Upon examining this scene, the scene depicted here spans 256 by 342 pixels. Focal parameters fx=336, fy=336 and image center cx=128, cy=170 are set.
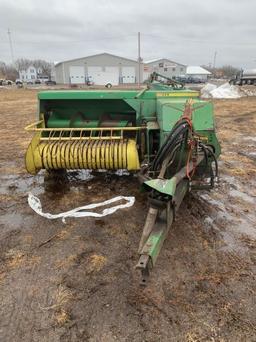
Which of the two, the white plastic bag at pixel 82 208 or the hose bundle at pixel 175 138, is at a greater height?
the hose bundle at pixel 175 138

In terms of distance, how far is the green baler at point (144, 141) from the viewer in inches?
105

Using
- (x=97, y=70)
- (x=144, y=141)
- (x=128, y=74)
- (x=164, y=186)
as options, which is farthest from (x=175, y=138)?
(x=128, y=74)

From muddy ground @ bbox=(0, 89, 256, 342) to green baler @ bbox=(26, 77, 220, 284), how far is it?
0.47 metres

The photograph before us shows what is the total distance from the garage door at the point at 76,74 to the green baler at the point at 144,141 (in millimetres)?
54957

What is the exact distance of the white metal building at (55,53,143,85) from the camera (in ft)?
189

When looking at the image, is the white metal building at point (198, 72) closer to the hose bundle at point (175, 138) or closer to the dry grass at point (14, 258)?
the hose bundle at point (175, 138)

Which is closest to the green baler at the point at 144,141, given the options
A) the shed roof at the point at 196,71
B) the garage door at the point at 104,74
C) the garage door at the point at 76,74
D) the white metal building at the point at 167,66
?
the garage door at the point at 104,74

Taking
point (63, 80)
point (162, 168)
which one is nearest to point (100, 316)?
point (162, 168)

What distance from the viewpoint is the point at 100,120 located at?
485cm

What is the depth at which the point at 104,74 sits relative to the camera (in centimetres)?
5753

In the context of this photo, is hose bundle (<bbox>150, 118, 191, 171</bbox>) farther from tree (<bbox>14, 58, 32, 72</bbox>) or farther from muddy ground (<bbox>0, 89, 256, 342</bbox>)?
tree (<bbox>14, 58, 32, 72</bbox>)

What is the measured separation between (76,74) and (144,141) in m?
56.8

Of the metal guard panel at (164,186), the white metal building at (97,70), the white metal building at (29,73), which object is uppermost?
the metal guard panel at (164,186)

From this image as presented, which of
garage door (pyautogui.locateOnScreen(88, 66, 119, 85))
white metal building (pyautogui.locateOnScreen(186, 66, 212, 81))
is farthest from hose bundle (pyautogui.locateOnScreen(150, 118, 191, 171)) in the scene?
white metal building (pyautogui.locateOnScreen(186, 66, 212, 81))
